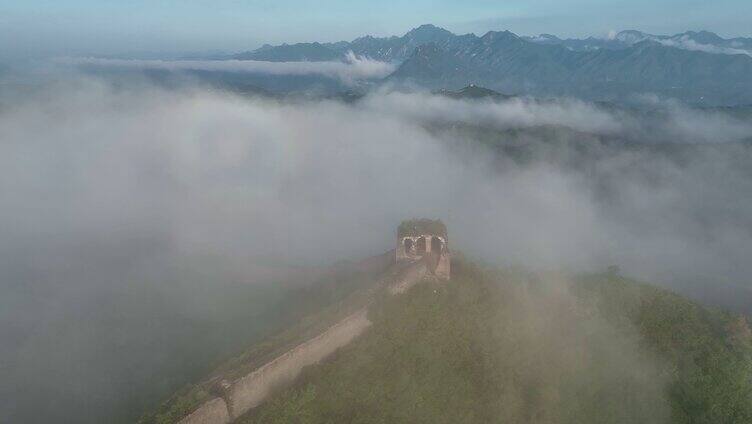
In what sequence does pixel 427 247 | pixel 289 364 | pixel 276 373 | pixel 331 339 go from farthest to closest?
pixel 427 247, pixel 331 339, pixel 289 364, pixel 276 373

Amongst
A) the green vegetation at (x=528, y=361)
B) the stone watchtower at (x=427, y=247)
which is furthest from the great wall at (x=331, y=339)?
the green vegetation at (x=528, y=361)

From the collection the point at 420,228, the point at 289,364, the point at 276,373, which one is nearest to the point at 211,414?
the point at 276,373

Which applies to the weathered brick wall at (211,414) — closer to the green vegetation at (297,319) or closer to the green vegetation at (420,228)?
the green vegetation at (297,319)

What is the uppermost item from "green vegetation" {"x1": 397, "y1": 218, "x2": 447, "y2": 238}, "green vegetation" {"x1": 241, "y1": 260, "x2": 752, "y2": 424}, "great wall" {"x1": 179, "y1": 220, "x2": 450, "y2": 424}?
"green vegetation" {"x1": 397, "y1": 218, "x2": 447, "y2": 238}

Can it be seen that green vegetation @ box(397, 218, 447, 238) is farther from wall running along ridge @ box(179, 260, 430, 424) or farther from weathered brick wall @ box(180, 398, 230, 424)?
weathered brick wall @ box(180, 398, 230, 424)

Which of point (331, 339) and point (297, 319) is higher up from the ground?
point (331, 339)

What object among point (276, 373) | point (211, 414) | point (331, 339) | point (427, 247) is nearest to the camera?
point (211, 414)

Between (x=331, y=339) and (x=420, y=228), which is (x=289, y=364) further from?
(x=420, y=228)

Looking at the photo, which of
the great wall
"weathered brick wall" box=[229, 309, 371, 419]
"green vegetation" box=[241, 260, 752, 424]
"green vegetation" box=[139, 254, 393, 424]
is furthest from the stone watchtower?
"weathered brick wall" box=[229, 309, 371, 419]
